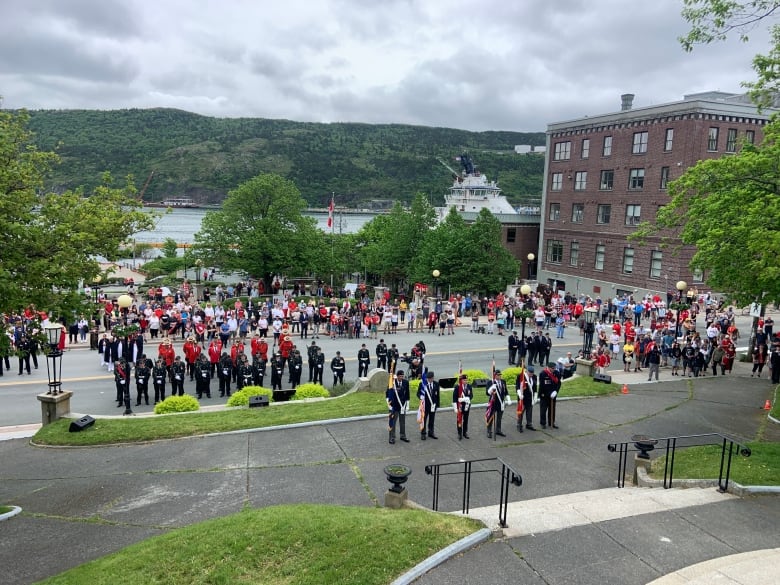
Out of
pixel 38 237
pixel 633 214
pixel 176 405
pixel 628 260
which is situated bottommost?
pixel 176 405

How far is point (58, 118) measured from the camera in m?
178

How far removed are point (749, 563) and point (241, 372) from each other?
1579 cm

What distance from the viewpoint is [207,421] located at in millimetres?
15289

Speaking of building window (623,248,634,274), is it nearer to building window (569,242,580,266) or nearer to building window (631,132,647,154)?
building window (569,242,580,266)

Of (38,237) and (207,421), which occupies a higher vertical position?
(38,237)

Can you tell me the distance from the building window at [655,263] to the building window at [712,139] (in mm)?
8157

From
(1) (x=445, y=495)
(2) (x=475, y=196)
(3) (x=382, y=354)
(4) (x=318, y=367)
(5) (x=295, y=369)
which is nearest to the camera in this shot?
(1) (x=445, y=495)

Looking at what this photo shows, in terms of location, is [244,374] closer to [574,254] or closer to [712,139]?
[712,139]

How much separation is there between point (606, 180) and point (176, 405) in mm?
43291

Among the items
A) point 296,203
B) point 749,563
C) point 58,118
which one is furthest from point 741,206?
point 58,118

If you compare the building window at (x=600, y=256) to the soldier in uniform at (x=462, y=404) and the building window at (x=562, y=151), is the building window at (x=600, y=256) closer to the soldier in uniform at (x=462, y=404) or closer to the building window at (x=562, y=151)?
the building window at (x=562, y=151)

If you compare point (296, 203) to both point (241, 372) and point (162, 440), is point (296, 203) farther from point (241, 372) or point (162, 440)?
point (162, 440)

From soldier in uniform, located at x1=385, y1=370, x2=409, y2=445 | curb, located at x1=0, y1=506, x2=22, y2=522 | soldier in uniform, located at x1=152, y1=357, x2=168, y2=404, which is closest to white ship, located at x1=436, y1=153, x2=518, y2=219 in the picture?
soldier in uniform, located at x1=152, y1=357, x2=168, y2=404


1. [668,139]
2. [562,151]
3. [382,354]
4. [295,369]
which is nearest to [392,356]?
[382,354]
